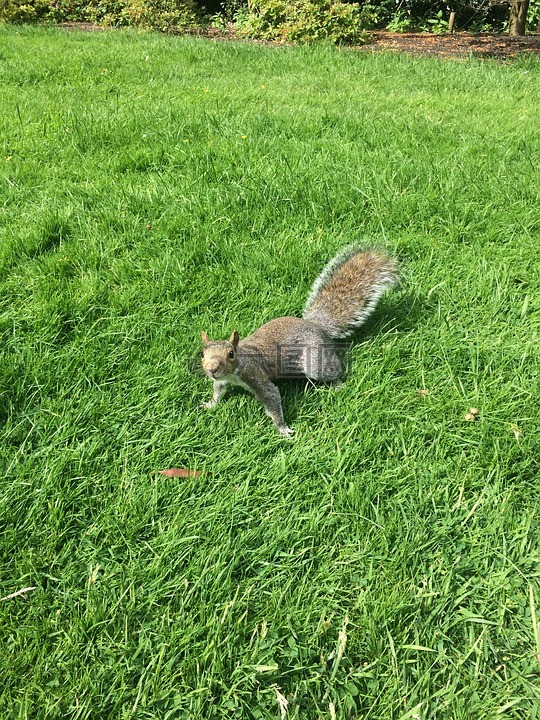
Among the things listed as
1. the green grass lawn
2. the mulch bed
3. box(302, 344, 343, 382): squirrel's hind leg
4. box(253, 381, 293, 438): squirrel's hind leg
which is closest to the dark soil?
the mulch bed

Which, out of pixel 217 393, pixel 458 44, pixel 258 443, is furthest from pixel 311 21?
pixel 258 443

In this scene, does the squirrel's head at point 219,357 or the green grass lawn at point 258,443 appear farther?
the squirrel's head at point 219,357

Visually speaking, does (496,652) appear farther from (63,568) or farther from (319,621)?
(63,568)

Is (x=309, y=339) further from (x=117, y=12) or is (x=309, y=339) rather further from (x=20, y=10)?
(x=117, y=12)

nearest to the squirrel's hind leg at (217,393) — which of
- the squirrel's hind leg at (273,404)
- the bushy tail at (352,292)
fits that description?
the squirrel's hind leg at (273,404)

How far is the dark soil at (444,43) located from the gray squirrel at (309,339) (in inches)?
253

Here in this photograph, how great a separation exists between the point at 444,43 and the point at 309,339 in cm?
858

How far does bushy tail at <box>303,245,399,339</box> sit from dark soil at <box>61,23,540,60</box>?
251 inches

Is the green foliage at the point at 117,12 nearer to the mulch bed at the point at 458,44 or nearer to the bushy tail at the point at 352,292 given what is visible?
the mulch bed at the point at 458,44

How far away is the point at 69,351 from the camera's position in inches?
82.1

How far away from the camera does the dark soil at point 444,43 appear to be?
754cm

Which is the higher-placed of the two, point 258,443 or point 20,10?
point 20,10

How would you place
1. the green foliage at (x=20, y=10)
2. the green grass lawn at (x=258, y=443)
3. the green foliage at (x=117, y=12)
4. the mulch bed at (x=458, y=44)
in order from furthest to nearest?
the green foliage at (x=117, y=12)
the green foliage at (x=20, y=10)
the mulch bed at (x=458, y=44)
the green grass lawn at (x=258, y=443)

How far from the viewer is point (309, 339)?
2.13m
